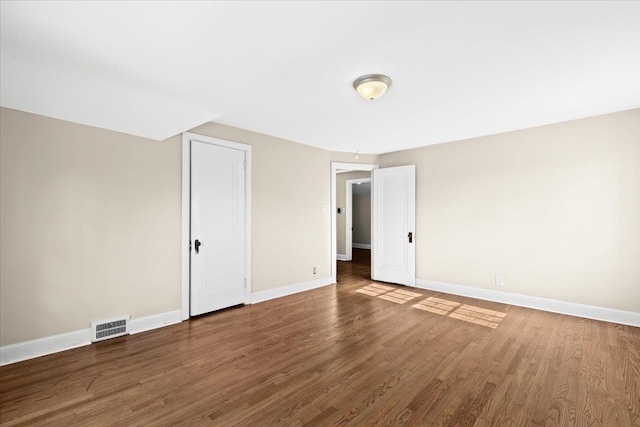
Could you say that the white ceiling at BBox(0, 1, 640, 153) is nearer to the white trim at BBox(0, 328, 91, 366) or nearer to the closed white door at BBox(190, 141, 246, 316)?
the closed white door at BBox(190, 141, 246, 316)

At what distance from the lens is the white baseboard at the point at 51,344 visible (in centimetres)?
259

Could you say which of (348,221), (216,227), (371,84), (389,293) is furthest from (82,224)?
(348,221)

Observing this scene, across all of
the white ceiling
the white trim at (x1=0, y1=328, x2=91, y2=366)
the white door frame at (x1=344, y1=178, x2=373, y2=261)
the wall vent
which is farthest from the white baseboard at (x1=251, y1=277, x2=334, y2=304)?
the white door frame at (x1=344, y1=178, x2=373, y2=261)

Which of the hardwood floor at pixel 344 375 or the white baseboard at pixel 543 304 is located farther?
the white baseboard at pixel 543 304

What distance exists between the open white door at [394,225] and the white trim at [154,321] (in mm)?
3589

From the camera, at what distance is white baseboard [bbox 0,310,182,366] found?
2.59 metres

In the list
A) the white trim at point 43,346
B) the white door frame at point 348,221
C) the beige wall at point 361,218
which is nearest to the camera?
the white trim at point 43,346

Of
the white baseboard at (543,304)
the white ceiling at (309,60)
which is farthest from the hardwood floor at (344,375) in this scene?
the white ceiling at (309,60)

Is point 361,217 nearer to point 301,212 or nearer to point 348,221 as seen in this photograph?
point 348,221

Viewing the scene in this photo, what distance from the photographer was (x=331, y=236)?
559 cm

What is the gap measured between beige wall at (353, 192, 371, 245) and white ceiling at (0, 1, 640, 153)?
7599mm

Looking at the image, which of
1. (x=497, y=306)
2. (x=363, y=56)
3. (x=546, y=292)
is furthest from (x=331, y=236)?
(x=363, y=56)

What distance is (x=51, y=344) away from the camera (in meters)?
2.79

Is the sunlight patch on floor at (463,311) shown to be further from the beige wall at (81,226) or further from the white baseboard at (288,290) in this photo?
the beige wall at (81,226)
